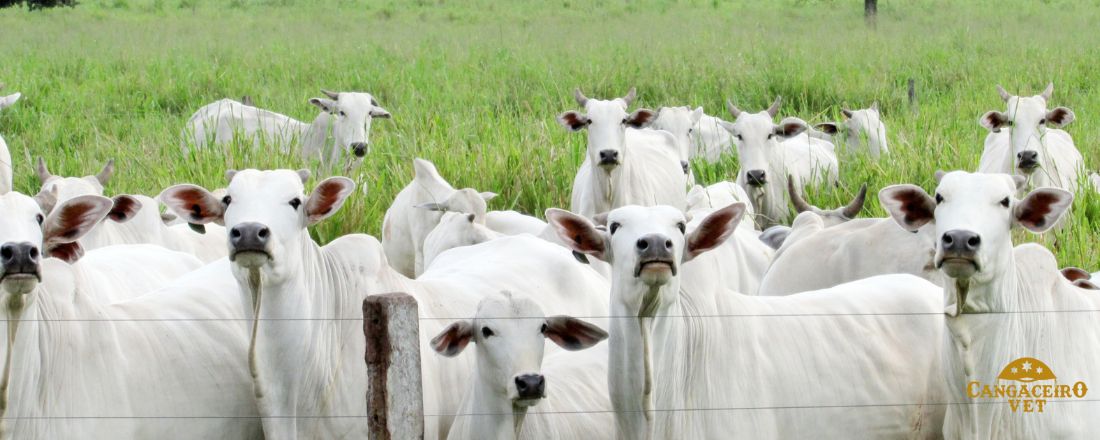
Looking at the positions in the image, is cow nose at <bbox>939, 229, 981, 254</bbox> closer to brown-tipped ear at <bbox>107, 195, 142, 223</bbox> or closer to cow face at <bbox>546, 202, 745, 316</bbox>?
cow face at <bbox>546, 202, 745, 316</bbox>

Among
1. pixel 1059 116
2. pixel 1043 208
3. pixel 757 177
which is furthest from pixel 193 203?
pixel 1059 116

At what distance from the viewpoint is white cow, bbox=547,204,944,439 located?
15.7ft

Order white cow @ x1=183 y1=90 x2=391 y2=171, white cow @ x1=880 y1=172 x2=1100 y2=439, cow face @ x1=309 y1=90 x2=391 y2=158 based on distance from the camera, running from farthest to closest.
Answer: cow face @ x1=309 y1=90 x2=391 y2=158 < white cow @ x1=183 y1=90 x2=391 y2=171 < white cow @ x1=880 y1=172 x2=1100 y2=439

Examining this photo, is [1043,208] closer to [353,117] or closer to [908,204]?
[908,204]

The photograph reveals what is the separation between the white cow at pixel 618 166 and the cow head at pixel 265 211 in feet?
13.7

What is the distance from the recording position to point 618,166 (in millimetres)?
9352

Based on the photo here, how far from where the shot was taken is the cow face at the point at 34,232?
14.2ft

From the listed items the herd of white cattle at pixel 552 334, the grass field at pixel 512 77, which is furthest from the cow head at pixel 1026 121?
the herd of white cattle at pixel 552 334

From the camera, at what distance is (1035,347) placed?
5062 mm

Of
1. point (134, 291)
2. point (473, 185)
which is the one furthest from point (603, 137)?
point (134, 291)

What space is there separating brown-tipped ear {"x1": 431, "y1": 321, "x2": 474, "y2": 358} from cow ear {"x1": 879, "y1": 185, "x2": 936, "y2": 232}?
58.3 inches

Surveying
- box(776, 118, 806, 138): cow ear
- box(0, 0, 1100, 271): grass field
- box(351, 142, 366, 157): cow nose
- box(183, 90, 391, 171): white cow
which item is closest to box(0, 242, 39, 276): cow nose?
box(0, 0, 1100, 271): grass field

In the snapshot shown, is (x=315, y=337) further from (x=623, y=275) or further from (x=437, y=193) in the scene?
(x=437, y=193)

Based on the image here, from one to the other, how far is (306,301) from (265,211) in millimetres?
455
